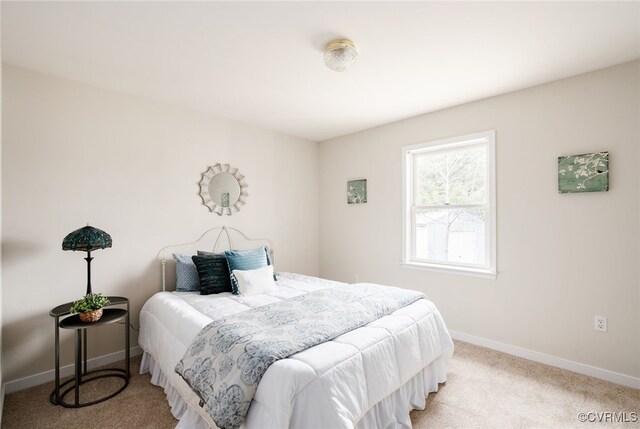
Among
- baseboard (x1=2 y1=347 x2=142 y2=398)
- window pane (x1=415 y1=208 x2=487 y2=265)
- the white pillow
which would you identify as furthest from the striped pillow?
window pane (x1=415 y1=208 x2=487 y2=265)

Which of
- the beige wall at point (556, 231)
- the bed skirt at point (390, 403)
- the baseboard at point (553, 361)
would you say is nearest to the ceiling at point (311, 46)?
the beige wall at point (556, 231)

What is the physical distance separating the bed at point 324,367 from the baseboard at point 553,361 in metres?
0.96

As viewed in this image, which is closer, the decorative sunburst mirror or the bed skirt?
the bed skirt

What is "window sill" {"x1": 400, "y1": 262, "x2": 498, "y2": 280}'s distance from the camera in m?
3.14

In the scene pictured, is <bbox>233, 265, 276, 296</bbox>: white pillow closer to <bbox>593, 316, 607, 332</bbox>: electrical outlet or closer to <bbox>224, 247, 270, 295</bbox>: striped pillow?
<bbox>224, 247, 270, 295</bbox>: striped pillow

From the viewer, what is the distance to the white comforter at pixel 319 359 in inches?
57.2

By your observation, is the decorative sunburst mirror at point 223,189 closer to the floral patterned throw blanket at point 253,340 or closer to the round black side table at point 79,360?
the round black side table at point 79,360

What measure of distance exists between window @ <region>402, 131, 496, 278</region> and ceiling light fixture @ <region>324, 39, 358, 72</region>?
1729 mm

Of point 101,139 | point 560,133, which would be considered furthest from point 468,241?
point 101,139

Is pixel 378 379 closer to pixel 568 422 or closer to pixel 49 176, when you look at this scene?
pixel 568 422

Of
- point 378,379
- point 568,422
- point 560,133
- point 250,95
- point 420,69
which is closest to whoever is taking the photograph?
point 378,379

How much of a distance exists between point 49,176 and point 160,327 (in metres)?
1.55

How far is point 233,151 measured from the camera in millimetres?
3768

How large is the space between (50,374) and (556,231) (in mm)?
4443
